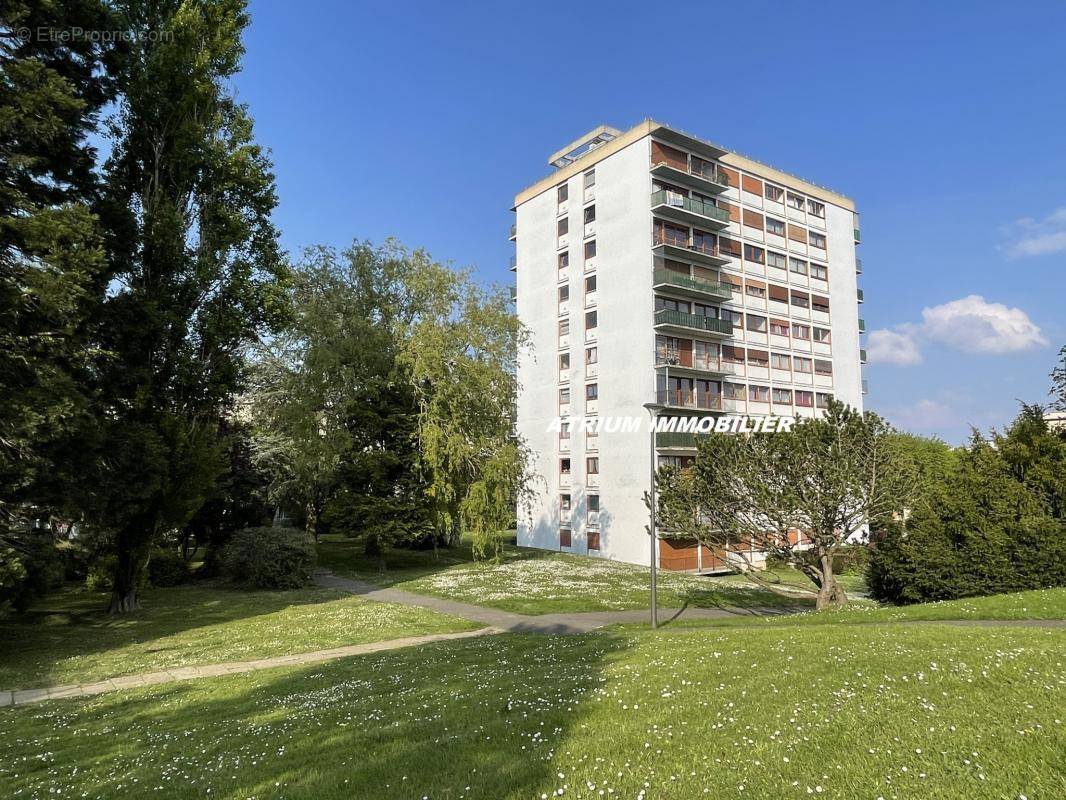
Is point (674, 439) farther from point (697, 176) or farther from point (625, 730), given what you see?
point (625, 730)

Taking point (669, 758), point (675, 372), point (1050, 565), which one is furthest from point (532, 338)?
point (669, 758)

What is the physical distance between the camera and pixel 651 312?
39281 mm

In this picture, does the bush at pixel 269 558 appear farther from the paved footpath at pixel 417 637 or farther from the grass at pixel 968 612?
the grass at pixel 968 612

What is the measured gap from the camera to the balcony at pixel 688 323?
128 feet

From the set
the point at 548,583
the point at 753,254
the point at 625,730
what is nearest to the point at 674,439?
the point at 548,583

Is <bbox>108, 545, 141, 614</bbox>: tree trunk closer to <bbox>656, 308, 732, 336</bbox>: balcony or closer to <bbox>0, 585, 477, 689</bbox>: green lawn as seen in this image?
<bbox>0, 585, 477, 689</bbox>: green lawn

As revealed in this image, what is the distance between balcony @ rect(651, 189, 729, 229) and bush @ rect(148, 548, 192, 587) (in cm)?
3449

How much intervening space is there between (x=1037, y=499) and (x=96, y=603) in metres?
34.6

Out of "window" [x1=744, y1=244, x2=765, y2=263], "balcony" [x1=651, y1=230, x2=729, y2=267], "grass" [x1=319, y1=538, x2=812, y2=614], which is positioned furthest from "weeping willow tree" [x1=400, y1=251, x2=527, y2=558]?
"window" [x1=744, y1=244, x2=765, y2=263]

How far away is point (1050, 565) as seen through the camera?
18484mm

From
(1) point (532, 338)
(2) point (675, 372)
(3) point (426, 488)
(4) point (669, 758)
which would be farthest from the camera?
(1) point (532, 338)

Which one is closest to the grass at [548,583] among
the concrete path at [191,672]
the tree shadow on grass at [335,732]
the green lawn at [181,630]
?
the green lawn at [181,630]

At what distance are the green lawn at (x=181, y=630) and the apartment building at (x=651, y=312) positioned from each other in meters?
20.6

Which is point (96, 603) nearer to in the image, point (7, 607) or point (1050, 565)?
point (7, 607)
